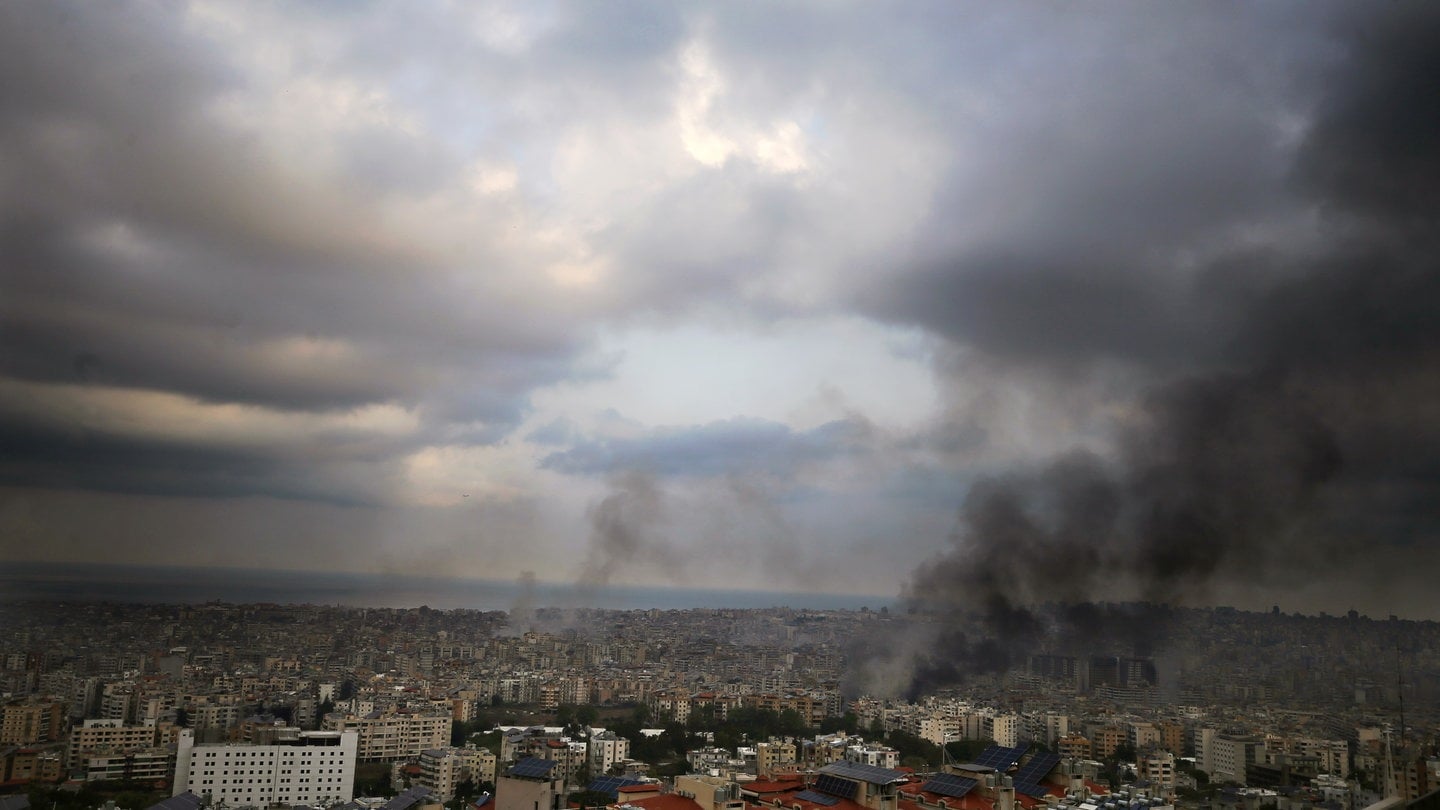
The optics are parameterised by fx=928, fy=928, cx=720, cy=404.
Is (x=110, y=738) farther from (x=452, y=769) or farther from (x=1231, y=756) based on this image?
(x=1231, y=756)

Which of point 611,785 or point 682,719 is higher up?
point 611,785

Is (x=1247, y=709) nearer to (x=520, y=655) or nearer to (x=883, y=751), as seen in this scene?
(x=883, y=751)

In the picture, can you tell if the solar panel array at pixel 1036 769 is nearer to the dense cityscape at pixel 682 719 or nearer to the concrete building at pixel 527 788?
the dense cityscape at pixel 682 719

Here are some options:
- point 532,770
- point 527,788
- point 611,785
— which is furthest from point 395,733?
point 527,788

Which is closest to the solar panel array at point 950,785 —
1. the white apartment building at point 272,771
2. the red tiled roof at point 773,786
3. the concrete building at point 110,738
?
the red tiled roof at point 773,786

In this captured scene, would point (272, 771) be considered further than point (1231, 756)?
No
